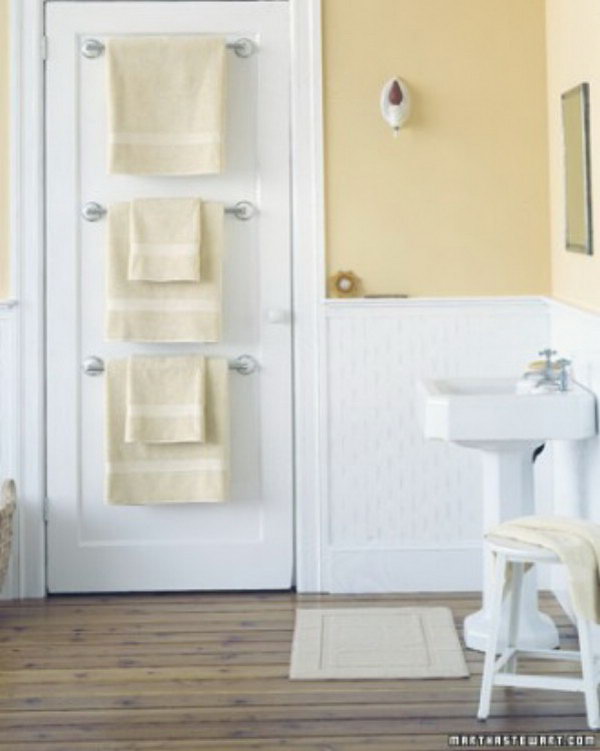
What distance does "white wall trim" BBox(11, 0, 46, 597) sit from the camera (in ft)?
17.3

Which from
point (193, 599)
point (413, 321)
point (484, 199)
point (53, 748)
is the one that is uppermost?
point (484, 199)

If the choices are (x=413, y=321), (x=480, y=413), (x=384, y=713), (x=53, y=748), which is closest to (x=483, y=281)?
(x=413, y=321)

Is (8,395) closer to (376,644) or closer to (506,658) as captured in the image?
(376,644)

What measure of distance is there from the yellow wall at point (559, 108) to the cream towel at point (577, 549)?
33.2 inches

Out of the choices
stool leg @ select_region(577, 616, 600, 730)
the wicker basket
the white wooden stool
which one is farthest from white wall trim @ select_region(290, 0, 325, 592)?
stool leg @ select_region(577, 616, 600, 730)

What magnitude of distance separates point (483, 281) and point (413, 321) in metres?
0.28

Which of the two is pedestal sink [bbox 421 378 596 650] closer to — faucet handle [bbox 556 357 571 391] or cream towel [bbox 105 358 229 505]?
faucet handle [bbox 556 357 571 391]

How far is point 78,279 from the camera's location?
531 centimetres

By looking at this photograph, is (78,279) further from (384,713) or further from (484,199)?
(384,713)

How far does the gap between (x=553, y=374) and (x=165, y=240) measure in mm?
1425

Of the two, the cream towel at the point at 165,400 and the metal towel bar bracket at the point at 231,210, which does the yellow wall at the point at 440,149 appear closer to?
the metal towel bar bracket at the point at 231,210

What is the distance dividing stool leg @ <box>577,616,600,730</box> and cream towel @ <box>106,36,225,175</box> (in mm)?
2191

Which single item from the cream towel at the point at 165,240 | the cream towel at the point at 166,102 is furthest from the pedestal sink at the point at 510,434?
the cream towel at the point at 166,102

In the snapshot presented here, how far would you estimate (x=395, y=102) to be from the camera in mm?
5180
